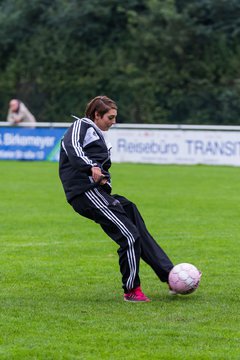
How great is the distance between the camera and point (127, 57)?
128ft

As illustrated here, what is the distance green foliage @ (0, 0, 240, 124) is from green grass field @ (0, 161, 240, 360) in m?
20.1

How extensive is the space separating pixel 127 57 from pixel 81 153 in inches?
1260

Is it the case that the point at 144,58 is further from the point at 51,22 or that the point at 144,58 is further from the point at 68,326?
the point at 68,326

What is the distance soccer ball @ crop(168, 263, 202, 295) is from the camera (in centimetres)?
783

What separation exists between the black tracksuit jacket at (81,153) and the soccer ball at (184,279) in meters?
0.92

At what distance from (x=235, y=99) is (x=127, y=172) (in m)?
13.5

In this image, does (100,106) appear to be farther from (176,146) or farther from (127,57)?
(127,57)

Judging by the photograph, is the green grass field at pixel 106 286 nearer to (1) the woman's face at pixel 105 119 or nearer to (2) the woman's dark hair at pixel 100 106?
(1) the woman's face at pixel 105 119

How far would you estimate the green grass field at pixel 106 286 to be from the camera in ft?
20.1

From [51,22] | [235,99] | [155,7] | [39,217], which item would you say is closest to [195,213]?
[39,217]

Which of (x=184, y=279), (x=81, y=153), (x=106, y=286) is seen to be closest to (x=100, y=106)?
(x=81, y=153)

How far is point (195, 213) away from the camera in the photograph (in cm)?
1451

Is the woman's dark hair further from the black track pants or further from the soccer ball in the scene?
the soccer ball

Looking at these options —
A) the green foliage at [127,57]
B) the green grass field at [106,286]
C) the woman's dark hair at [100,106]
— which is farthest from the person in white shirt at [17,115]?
the woman's dark hair at [100,106]
